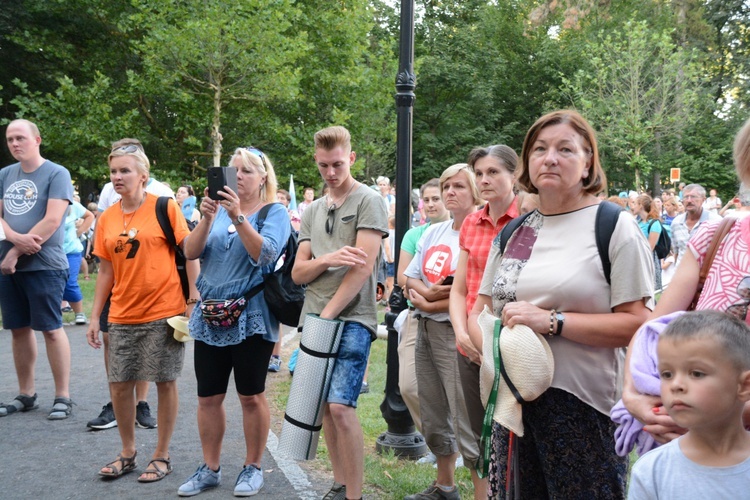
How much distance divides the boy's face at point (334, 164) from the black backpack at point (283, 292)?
1.91 ft

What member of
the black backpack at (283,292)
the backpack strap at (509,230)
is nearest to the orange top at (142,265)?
the black backpack at (283,292)

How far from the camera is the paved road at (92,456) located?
491cm

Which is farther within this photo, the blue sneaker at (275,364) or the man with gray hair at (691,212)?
the man with gray hair at (691,212)

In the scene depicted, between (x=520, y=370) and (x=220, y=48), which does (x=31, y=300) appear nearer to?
(x=520, y=370)

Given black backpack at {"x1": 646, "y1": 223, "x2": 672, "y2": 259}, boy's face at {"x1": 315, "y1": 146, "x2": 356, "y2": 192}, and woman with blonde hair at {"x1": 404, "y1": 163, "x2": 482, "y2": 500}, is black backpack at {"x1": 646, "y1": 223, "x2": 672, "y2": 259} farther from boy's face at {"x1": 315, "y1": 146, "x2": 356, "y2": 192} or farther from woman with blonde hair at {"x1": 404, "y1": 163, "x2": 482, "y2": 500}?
boy's face at {"x1": 315, "y1": 146, "x2": 356, "y2": 192}

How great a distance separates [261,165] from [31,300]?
3.09m

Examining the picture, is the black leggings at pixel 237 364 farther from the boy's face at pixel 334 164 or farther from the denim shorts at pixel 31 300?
the denim shorts at pixel 31 300

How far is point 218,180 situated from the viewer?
442 cm

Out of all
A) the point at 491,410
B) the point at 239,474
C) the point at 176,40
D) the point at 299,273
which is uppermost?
the point at 176,40

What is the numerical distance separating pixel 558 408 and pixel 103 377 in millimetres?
6686

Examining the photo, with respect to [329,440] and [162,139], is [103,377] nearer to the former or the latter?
[329,440]

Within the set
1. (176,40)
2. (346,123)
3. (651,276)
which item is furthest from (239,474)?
(346,123)

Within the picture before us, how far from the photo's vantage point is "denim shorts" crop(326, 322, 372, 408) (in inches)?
171

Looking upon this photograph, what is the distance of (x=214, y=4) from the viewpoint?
67.3 feet
